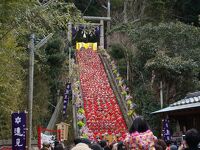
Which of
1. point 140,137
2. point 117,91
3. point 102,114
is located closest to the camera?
point 140,137

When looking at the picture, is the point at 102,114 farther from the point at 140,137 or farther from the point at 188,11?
the point at 140,137

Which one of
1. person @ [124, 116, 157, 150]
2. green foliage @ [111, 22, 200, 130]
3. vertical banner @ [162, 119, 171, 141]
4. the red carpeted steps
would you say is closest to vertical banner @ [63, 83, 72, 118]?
the red carpeted steps

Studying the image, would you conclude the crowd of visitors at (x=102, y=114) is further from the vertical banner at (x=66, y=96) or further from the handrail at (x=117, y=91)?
the vertical banner at (x=66, y=96)

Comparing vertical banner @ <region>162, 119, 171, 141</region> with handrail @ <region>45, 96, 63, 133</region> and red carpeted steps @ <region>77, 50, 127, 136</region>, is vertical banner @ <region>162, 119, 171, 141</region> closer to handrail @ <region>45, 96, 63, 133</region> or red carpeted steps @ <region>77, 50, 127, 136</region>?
red carpeted steps @ <region>77, 50, 127, 136</region>

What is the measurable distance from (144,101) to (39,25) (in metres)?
16.3

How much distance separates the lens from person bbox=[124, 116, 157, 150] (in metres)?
5.70

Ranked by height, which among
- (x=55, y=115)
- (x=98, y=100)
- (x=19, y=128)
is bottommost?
(x=55, y=115)

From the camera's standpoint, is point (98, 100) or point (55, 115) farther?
point (98, 100)

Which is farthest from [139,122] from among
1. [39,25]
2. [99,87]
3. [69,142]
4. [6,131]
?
[99,87]

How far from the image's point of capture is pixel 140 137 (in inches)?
224

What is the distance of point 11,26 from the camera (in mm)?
8242

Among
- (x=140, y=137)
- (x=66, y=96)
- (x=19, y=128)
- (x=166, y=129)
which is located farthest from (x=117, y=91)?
(x=140, y=137)

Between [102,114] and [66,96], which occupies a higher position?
[66,96]

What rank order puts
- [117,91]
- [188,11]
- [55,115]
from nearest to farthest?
[55,115]
[117,91]
[188,11]
